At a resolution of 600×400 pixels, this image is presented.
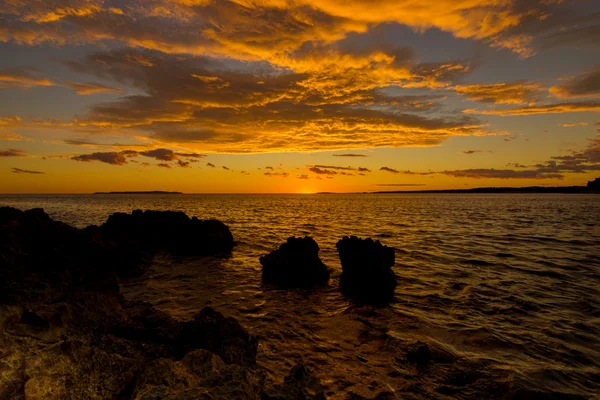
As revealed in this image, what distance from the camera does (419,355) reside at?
315 inches

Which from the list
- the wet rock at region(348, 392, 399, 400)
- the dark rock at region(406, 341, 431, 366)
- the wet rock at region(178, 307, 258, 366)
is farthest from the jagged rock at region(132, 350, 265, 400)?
the dark rock at region(406, 341, 431, 366)

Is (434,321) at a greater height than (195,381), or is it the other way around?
(195,381)

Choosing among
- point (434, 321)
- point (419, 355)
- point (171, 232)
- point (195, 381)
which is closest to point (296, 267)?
point (434, 321)

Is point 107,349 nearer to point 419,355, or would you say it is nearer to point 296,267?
point 419,355

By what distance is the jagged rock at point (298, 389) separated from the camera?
177 inches

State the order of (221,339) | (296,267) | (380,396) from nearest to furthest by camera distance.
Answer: (380,396) → (221,339) → (296,267)

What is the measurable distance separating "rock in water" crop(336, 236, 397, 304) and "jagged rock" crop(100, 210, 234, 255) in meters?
11.8

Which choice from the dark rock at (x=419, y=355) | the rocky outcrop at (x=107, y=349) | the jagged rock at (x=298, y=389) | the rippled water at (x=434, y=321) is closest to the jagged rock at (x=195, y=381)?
the rocky outcrop at (x=107, y=349)

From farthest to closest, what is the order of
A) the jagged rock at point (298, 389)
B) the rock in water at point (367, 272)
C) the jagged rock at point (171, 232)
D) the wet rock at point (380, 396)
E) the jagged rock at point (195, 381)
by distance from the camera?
the jagged rock at point (171, 232) < the rock in water at point (367, 272) < the wet rock at point (380, 396) < the jagged rock at point (298, 389) < the jagged rock at point (195, 381)

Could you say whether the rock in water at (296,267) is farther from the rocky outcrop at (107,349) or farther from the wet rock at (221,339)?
the wet rock at (221,339)

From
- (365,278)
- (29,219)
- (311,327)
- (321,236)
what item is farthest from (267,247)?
(29,219)

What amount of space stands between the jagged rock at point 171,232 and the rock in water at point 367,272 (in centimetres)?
1184

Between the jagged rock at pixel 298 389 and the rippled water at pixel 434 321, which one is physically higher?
the jagged rock at pixel 298 389

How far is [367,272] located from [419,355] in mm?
6063
